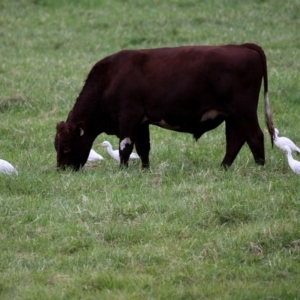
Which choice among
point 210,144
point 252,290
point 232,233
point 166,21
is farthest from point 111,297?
point 166,21

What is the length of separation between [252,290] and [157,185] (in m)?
2.94

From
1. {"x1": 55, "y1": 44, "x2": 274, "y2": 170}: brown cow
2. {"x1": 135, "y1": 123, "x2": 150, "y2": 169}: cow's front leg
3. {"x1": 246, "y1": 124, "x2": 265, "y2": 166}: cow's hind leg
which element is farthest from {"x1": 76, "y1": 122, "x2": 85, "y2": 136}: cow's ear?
{"x1": 246, "y1": 124, "x2": 265, "y2": 166}: cow's hind leg

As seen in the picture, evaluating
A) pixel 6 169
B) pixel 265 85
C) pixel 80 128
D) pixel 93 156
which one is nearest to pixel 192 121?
pixel 265 85

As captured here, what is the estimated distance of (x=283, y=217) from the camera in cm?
845

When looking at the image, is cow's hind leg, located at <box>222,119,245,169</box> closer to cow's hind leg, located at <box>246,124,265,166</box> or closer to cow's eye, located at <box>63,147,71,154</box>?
cow's hind leg, located at <box>246,124,265,166</box>

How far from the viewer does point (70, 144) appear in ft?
35.6

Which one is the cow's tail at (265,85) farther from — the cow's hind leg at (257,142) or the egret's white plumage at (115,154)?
the egret's white plumage at (115,154)

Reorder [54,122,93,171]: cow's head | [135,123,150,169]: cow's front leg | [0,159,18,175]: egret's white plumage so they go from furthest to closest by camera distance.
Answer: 1. [135,123,150,169]: cow's front leg
2. [54,122,93,171]: cow's head
3. [0,159,18,175]: egret's white plumage

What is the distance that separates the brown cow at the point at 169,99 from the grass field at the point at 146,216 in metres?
0.34

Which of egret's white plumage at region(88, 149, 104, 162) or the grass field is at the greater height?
the grass field

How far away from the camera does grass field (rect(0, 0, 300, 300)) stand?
23.4 feet

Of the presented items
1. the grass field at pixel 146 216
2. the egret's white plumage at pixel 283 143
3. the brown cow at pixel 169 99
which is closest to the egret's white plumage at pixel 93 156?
the grass field at pixel 146 216

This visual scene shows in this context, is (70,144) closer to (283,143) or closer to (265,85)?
(265,85)

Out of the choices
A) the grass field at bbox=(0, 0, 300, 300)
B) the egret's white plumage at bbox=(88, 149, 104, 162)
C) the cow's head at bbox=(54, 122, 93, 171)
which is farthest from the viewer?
the egret's white plumage at bbox=(88, 149, 104, 162)
